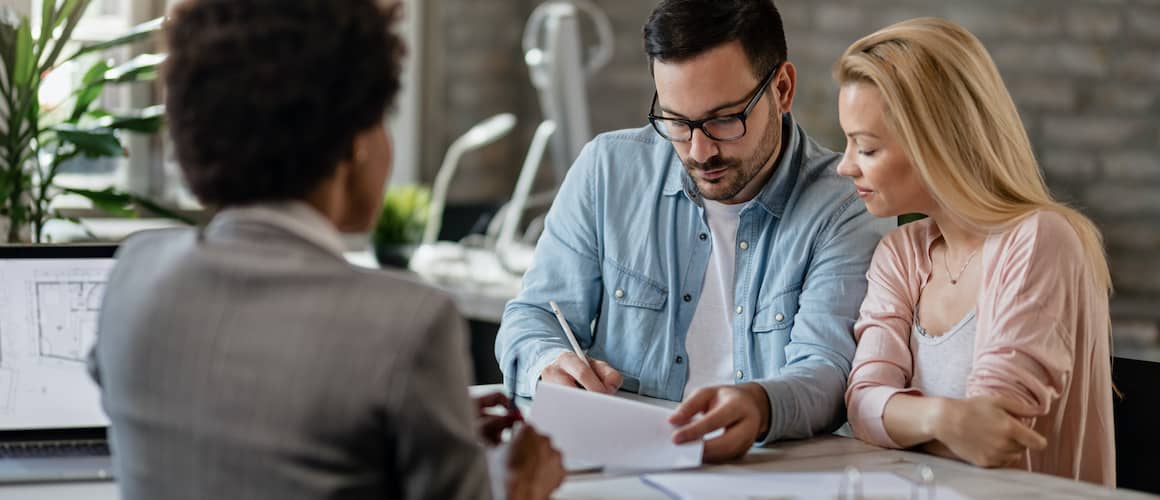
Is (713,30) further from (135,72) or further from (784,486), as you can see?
(135,72)

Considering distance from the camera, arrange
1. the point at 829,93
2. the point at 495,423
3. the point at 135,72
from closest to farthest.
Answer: the point at 495,423 < the point at 135,72 < the point at 829,93

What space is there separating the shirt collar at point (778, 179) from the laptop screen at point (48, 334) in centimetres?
85

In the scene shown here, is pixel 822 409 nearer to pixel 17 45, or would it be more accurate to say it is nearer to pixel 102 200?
pixel 102 200

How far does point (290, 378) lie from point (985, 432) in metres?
0.86

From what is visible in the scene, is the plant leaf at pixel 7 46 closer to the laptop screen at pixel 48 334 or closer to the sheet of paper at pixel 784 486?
the laptop screen at pixel 48 334

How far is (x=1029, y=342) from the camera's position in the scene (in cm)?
149

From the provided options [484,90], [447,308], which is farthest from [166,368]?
[484,90]

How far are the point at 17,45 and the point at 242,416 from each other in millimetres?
1580

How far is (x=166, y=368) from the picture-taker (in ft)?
3.17

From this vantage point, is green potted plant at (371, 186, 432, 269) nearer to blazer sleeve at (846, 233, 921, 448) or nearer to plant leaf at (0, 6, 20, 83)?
plant leaf at (0, 6, 20, 83)

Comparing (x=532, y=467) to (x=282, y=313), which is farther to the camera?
(x=532, y=467)

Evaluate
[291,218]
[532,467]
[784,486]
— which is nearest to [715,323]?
[784,486]

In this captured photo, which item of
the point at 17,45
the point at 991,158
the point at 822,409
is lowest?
the point at 822,409

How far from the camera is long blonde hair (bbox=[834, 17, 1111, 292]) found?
62.1 inches
